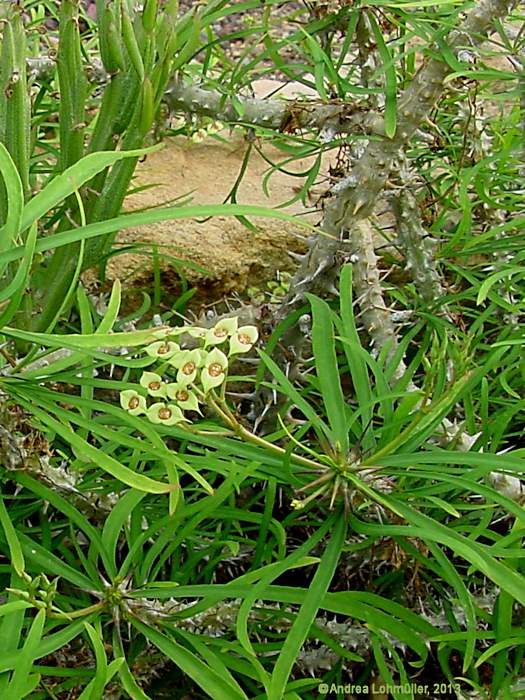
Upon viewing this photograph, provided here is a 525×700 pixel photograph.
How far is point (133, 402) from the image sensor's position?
0.55 metres

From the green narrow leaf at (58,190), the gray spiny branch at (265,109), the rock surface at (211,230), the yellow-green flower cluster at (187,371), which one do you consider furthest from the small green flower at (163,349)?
the rock surface at (211,230)

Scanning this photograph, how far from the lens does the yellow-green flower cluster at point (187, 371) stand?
513 millimetres

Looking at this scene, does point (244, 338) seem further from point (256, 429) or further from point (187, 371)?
point (256, 429)

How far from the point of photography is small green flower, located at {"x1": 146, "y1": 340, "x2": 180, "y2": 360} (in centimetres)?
53

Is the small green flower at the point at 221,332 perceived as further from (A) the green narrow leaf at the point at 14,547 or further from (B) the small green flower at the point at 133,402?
(A) the green narrow leaf at the point at 14,547

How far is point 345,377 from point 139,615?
0.58 m

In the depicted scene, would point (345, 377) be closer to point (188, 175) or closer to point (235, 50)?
point (188, 175)

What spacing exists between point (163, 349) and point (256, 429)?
1.37 feet

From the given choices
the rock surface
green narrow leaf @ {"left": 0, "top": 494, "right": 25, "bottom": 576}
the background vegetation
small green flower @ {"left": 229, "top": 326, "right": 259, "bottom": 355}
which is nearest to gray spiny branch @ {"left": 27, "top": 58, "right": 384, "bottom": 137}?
the background vegetation

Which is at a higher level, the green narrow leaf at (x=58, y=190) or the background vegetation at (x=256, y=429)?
the green narrow leaf at (x=58, y=190)

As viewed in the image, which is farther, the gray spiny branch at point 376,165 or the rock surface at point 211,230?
the rock surface at point 211,230

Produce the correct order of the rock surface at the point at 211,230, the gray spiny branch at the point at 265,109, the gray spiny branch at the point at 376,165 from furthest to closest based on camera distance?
the rock surface at the point at 211,230 → the gray spiny branch at the point at 265,109 → the gray spiny branch at the point at 376,165

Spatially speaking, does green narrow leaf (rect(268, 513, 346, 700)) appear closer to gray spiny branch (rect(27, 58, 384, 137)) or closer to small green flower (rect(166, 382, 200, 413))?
small green flower (rect(166, 382, 200, 413))

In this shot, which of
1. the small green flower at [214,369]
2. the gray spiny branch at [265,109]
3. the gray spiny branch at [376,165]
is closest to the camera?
the small green flower at [214,369]
